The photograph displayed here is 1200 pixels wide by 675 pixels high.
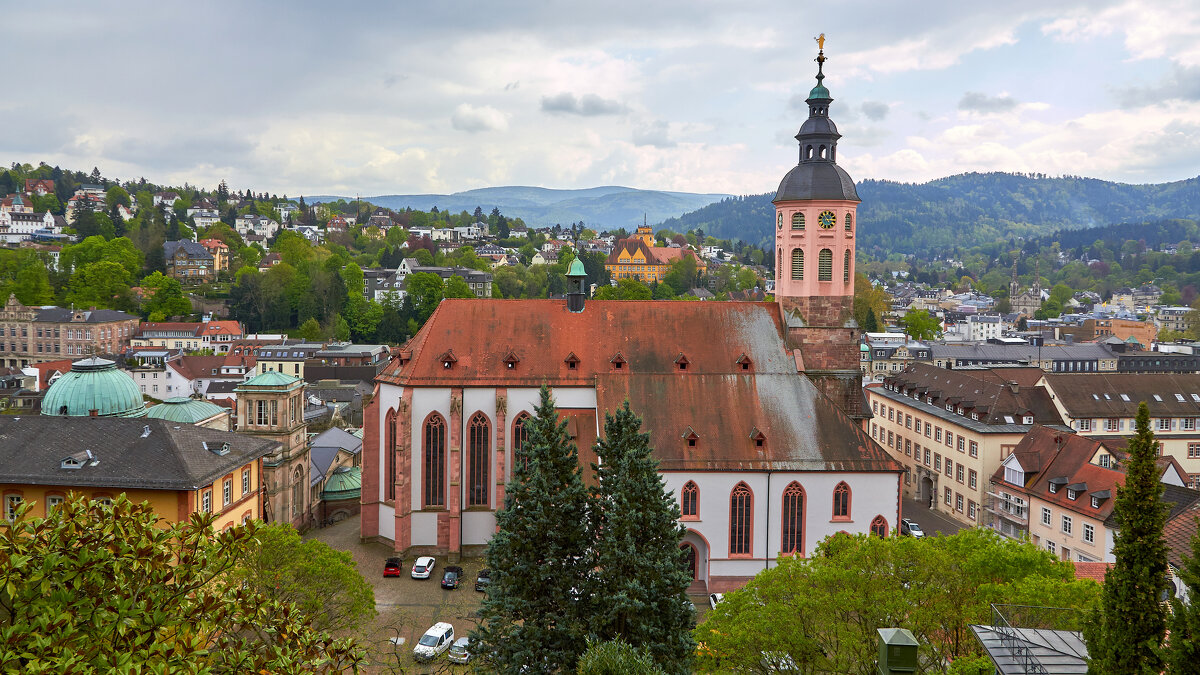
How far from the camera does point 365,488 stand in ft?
145

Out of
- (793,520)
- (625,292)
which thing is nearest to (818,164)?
(793,520)

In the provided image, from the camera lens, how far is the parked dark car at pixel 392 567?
39.7 meters

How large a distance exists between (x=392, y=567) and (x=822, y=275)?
1002 inches

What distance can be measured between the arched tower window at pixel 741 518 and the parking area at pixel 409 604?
2746 mm

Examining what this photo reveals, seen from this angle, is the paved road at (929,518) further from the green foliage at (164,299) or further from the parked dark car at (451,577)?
the green foliage at (164,299)

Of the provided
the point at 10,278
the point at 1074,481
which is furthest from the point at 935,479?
the point at 10,278

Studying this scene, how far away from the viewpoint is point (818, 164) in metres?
43.4

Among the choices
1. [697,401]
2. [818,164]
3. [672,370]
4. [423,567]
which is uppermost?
[818,164]

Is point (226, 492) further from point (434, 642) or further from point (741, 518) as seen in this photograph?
point (741, 518)

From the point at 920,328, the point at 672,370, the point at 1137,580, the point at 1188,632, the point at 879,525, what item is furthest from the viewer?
the point at 920,328

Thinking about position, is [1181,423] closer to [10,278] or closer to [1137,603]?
[1137,603]

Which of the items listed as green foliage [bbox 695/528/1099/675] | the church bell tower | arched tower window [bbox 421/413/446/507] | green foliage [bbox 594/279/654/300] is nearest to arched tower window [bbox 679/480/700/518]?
the church bell tower

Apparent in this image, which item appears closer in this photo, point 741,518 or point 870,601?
point 870,601

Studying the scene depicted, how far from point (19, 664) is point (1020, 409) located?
5827cm
